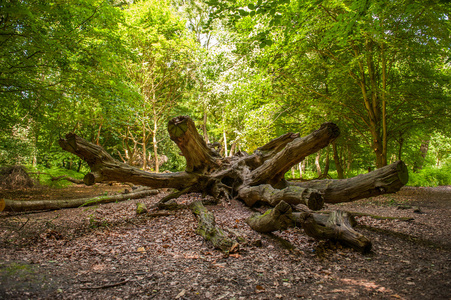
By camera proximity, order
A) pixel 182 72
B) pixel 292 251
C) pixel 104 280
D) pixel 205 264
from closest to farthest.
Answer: pixel 104 280, pixel 205 264, pixel 292 251, pixel 182 72

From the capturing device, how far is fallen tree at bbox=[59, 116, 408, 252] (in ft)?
10.5

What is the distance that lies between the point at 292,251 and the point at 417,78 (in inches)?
368

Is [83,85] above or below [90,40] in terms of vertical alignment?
below

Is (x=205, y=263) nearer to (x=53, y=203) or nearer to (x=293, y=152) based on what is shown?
(x=293, y=152)

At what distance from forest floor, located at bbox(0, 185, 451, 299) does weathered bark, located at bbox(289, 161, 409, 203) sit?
2.36 feet

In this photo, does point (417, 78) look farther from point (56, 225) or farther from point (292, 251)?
point (56, 225)

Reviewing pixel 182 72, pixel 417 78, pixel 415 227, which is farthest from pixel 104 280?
pixel 182 72

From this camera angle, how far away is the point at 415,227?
4.13m

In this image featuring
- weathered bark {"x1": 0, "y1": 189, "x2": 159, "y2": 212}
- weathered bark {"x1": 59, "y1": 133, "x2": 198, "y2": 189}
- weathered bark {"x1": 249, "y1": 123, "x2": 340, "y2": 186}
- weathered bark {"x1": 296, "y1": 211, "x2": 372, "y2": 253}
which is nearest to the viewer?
weathered bark {"x1": 296, "y1": 211, "x2": 372, "y2": 253}

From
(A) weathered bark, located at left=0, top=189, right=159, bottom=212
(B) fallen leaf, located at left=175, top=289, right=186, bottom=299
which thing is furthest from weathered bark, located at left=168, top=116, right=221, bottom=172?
(B) fallen leaf, located at left=175, top=289, right=186, bottom=299

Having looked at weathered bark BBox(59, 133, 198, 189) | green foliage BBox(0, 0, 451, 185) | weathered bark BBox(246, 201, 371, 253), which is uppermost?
green foliage BBox(0, 0, 451, 185)

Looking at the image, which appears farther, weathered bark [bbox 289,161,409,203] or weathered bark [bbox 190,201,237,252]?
weathered bark [bbox 289,161,409,203]

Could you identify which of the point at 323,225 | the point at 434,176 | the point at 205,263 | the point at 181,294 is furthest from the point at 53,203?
the point at 434,176

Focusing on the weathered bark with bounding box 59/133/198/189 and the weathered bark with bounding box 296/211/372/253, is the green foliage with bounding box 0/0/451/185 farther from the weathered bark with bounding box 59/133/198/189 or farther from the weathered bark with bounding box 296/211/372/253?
the weathered bark with bounding box 296/211/372/253
